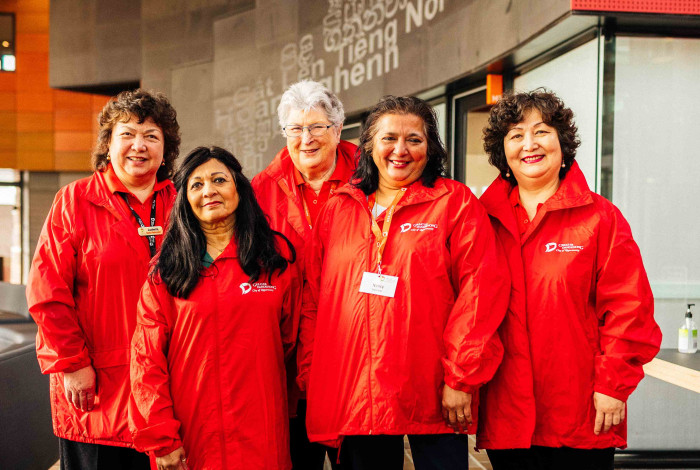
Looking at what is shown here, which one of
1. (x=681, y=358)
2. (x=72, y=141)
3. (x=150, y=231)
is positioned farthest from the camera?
(x=72, y=141)

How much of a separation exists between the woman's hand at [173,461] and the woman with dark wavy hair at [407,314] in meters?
0.42

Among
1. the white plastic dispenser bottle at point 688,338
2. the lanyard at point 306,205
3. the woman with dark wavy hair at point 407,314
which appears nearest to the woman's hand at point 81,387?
the woman with dark wavy hair at point 407,314

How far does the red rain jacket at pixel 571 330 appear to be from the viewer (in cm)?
197

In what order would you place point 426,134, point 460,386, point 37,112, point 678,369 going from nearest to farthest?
point 460,386, point 426,134, point 678,369, point 37,112

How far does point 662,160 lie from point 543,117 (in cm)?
217

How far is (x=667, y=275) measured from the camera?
3.91 m

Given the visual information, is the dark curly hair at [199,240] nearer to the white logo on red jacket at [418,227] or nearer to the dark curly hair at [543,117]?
the white logo on red jacket at [418,227]

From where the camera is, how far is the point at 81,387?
7.22 ft

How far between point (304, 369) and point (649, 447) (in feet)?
9.39

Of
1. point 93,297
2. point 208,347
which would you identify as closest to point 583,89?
point 208,347

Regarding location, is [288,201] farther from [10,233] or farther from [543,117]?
[10,233]

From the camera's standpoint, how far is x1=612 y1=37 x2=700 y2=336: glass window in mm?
3877

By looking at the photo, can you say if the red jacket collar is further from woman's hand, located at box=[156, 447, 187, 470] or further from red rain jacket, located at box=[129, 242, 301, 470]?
woman's hand, located at box=[156, 447, 187, 470]

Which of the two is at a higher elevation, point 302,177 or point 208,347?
point 302,177
